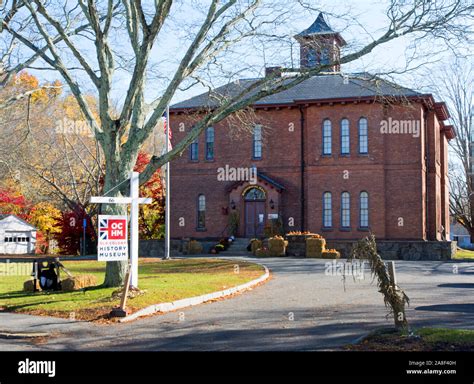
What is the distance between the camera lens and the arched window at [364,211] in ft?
124

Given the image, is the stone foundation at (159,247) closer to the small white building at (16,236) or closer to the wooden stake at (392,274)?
the small white building at (16,236)

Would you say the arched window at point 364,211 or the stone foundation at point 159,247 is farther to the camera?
the stone foundation at point 159,247

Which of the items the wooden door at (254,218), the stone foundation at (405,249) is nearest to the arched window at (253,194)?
the wooden door at (254,218)

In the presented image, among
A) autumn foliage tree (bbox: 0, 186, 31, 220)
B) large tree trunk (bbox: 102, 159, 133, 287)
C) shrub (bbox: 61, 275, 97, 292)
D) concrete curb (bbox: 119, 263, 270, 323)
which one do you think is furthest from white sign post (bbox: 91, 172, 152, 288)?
autumn foliage tree (bbox: 0, 186, 31, 220)

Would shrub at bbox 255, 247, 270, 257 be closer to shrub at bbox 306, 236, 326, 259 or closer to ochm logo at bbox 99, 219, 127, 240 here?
shrub at bbox 306, 236, 326, 259

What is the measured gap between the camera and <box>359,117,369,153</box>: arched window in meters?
38.1

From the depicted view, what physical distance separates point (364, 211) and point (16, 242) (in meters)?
25.4

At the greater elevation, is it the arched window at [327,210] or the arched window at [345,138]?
the arched window at [345,138]

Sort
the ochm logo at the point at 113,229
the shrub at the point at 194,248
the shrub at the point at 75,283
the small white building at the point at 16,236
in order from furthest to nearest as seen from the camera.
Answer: the small white building at the point at 16,236, the shrub at the point at 194,248, the shrub at the point at 75,283, the ochm logo at the point at 113,229

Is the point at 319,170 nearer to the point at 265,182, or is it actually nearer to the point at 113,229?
the point at 265,182

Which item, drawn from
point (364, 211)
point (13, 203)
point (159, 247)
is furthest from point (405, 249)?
point (13, 203)

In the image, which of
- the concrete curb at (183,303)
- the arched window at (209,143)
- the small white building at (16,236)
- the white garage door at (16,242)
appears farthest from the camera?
the white garage door at (16,242)

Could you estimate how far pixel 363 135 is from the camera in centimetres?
3828
